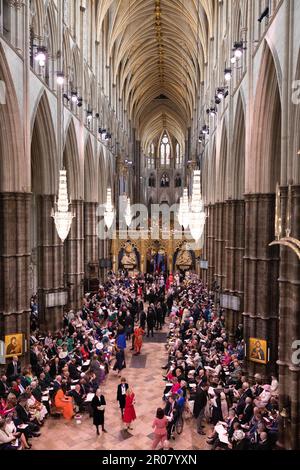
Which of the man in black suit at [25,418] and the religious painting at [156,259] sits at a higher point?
the religious painting at [156,259]

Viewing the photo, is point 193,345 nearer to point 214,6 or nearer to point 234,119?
point 234,119

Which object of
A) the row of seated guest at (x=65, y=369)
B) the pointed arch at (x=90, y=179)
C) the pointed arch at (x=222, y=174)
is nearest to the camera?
the row of seated guest at (x=65, y=369)

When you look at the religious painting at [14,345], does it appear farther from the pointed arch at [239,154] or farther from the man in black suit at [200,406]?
the pointed arch at [239,154]

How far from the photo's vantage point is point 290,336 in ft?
31.4

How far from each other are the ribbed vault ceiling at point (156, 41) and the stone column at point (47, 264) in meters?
14.1

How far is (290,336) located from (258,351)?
142 inches

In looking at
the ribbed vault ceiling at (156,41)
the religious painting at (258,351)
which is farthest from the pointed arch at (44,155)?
the ribbed vault ceiling at (156,41)

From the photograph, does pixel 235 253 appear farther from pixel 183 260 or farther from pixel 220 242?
pixel 183 260

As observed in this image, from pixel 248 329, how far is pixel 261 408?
4.33 meters

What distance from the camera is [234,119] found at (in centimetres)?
1730

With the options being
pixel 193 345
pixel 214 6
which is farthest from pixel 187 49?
pixel 193 345

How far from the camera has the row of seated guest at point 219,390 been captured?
362 inches

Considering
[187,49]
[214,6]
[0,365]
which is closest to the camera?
[0,365]

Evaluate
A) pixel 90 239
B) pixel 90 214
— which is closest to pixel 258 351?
pixel 90 239
